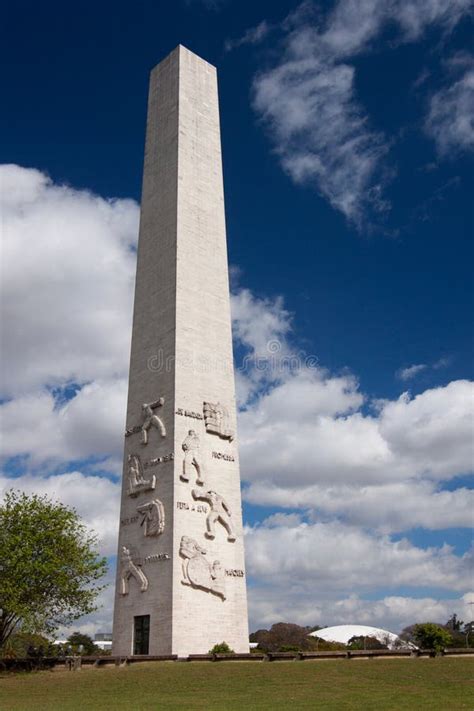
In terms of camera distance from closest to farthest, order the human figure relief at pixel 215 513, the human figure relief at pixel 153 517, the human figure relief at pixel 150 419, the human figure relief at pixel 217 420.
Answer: the human figure relief at pixel 153 517, the human figure relief at pixel 215 513, the human figure relief at pixel 150 419, the human figure relief at pixel 217 420

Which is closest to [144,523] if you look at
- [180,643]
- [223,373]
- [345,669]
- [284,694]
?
[180,643]

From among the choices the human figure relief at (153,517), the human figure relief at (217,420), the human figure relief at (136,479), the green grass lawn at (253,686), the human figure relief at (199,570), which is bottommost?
the green grass lawn at (253,686)

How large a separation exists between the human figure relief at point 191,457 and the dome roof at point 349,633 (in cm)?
6152

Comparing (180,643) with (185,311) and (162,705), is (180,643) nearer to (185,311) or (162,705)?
(162,705)

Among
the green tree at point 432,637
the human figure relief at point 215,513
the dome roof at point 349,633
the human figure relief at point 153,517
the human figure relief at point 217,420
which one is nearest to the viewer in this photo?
the green tree at point 432,637

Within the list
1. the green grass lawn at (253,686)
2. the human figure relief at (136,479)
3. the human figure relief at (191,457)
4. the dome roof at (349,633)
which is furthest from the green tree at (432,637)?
the dome roof at (349,633)

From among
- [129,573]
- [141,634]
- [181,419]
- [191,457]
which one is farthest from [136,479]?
[141,634]

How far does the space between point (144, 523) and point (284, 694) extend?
14.9 meters

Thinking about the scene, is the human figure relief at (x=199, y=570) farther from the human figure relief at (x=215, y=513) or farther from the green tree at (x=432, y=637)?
the green tree at (x=432, y=637)

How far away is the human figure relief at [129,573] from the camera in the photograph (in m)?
33.4

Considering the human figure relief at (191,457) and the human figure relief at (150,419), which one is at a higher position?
the human figure relief at (150,419)

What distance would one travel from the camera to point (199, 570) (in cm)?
3278

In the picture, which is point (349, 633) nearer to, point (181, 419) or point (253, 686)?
point (181, 419)

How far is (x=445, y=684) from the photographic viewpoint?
870 inches
